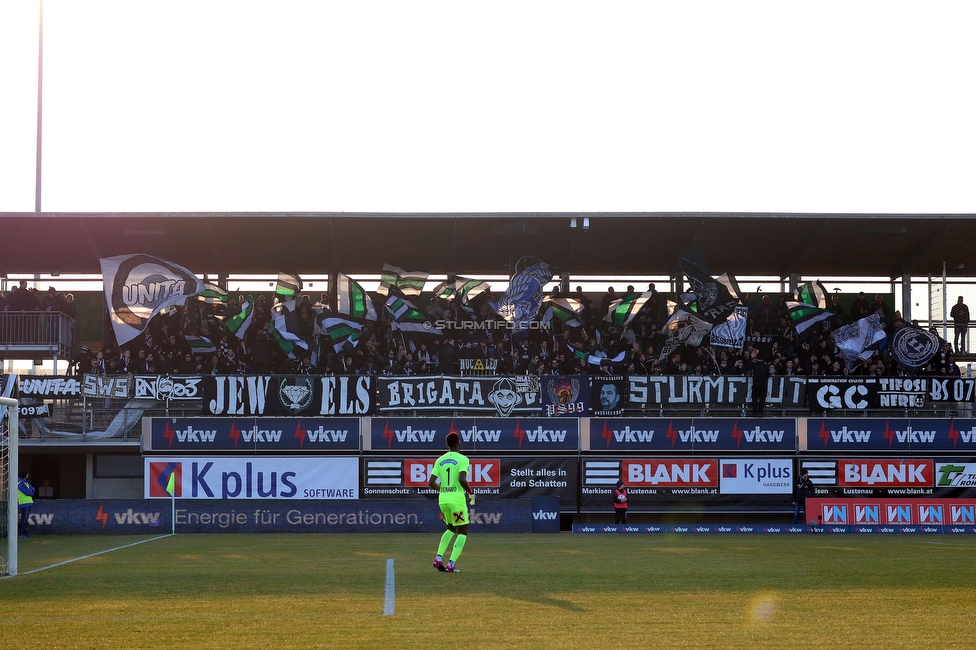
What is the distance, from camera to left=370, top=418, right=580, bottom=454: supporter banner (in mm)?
30547

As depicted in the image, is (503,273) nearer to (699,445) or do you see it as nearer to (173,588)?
(699,445)

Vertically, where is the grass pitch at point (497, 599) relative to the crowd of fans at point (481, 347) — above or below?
below

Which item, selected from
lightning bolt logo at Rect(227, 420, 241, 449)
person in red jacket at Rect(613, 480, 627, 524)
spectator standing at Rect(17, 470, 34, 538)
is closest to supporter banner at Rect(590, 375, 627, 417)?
person in red jacket at Rect(613, 480, 627, 524)

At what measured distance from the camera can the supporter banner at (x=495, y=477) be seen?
3045 centimetres

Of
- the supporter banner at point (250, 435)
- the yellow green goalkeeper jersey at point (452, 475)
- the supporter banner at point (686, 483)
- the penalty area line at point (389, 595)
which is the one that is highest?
the yellow green goalkeeper jersey at point (452, 475)

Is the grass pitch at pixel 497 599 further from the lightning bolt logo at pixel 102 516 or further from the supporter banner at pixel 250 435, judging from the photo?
the supporter banner at pixel 250 435

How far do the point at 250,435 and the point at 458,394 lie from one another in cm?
653

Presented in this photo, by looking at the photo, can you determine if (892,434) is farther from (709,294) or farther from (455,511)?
(455,511)

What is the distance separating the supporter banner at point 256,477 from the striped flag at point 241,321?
20.5 feet

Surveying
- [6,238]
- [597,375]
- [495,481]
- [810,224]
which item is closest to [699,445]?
[597,375]

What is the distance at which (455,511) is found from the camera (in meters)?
13.6

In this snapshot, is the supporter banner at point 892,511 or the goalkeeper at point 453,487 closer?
the goalkeeper at point 453,487

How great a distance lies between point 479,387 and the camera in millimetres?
31109

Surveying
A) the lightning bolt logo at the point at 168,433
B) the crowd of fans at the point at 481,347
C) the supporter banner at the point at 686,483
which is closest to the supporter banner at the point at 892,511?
the supporter banner at the point at 686,483
